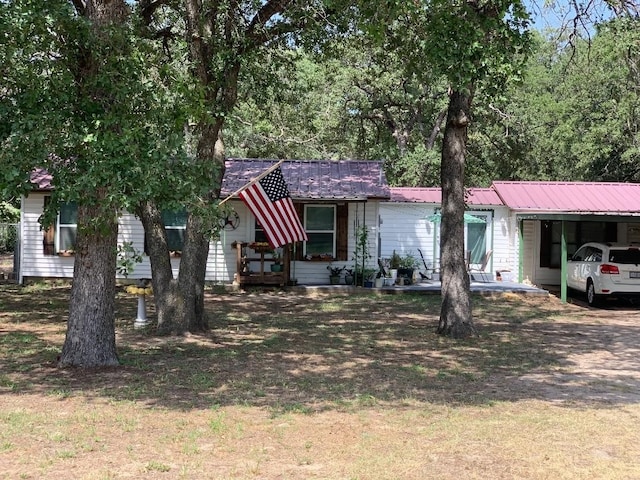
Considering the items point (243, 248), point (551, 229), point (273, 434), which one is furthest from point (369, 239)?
point (273, 434)

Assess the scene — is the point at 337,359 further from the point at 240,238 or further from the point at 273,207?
the point at 240,238

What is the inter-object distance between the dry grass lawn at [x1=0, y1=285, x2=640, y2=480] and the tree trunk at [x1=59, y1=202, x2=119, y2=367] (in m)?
0.28

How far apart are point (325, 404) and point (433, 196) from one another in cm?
1545

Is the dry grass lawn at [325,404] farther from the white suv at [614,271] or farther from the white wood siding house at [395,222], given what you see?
the white wood siding house at [395,222]

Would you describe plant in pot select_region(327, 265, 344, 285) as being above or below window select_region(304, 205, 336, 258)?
below

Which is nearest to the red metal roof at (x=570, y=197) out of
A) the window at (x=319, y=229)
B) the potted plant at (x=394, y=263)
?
the potted plant at (x=394, y=263)

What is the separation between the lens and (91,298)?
8.34 m

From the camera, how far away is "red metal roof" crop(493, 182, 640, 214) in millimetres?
20984

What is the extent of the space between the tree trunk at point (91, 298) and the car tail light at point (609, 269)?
12.2 metres

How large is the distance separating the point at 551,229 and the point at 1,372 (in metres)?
17.7

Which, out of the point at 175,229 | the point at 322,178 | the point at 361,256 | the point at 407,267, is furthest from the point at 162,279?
the point at 407,267

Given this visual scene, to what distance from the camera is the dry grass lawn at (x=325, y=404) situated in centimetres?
507

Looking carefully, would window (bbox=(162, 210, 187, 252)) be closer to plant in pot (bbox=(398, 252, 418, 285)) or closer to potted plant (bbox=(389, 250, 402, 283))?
potted plant (bbox=(389, 250, 402, 283))

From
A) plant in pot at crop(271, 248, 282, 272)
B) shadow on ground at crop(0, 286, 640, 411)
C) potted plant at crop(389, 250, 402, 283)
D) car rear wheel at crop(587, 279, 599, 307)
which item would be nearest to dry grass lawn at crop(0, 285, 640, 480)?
shadow on ground at crop(0, 286, 640, 411)
